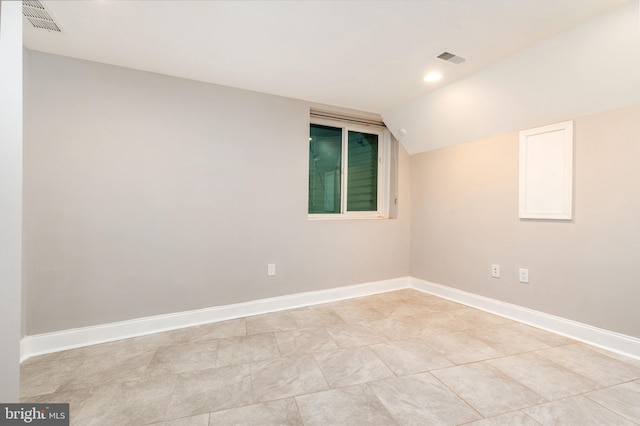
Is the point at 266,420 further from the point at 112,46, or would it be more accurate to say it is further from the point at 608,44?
the point at 608,44

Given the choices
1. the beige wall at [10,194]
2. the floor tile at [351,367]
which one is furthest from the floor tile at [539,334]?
the beige wall at [10,194]

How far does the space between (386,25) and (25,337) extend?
334 cm

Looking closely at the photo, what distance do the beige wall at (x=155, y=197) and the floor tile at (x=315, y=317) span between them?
0.86 feet

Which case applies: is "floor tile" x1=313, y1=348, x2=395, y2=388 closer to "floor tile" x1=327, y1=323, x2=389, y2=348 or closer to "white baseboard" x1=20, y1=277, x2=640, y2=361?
"floor tile" x1=327, y1=323, x2=389, y2=348

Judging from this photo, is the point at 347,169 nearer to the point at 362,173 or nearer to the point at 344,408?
the point at 362,173

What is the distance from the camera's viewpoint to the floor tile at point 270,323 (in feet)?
7.61

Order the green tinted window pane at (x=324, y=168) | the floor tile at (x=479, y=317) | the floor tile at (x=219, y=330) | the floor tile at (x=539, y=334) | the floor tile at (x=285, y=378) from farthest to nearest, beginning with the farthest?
the green tinted window pane at (x=324, y=168) < the floor tile at (x=479, y=317) < the floor tile at (x=219, y=330) < the floor tile at (x=539, y=334) < the floor tile at (x=285, y=378)

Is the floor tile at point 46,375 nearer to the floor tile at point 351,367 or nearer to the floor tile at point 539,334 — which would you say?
the floor tile at point 351,367

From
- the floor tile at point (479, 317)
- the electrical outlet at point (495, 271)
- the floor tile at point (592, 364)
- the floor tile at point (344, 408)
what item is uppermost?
the electrical outlet at point (495, 271)

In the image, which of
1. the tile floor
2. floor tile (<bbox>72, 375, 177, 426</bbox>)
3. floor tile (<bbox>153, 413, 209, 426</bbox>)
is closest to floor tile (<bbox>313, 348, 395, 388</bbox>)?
the tile floor

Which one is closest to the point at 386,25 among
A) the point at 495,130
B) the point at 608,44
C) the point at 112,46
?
the point at 608,44

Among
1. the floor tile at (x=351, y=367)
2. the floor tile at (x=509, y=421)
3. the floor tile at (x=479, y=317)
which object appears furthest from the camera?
the floor tile at (x=479, y=317)

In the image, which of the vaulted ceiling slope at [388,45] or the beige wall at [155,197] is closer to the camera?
the vaulted ceiling slope at [388,45]

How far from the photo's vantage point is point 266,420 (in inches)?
51.2
